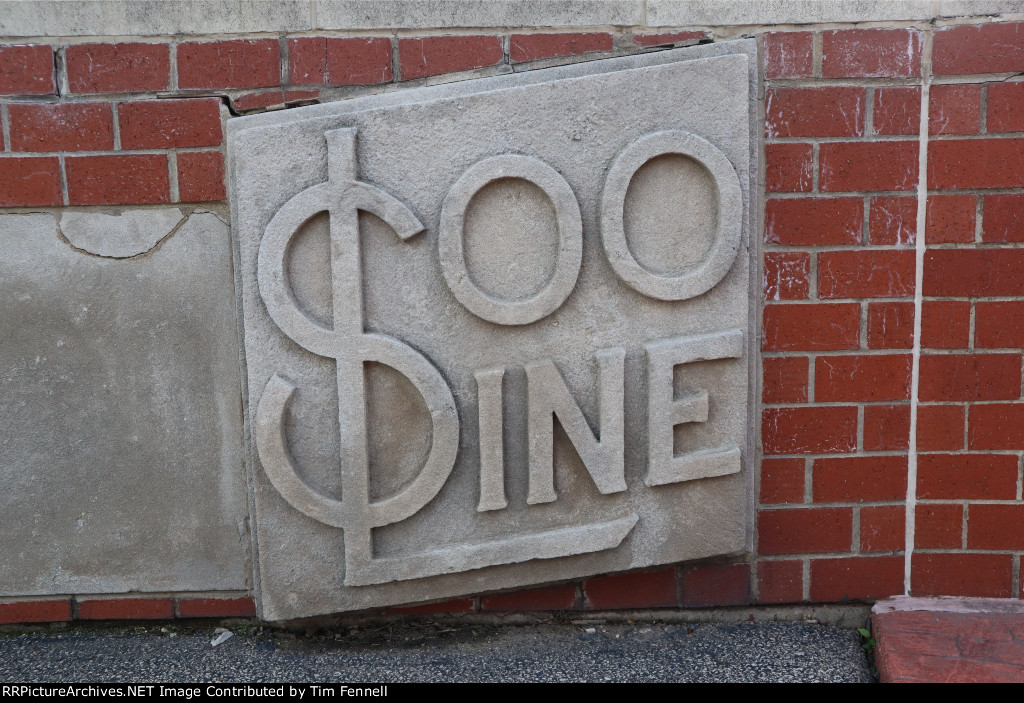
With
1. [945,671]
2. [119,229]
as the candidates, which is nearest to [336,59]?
[119,229]

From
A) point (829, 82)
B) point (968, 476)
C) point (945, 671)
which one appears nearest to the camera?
point (945, 671)

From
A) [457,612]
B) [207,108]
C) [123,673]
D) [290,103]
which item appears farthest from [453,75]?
[123,673]

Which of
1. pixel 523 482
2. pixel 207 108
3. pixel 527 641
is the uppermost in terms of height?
pixel 207 108

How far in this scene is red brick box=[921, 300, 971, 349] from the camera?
181cm

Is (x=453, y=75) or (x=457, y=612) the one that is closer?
(x=453, y=75)

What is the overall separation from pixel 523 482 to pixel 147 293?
95cm

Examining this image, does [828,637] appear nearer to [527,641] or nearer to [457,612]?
[527,641]

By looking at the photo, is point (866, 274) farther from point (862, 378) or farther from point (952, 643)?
point (952, 643)

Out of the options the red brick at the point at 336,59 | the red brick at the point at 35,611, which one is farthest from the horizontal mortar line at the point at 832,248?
the red brick at the point at 35,611

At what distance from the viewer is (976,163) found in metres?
1.77

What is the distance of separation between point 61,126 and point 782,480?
1807 millimetres

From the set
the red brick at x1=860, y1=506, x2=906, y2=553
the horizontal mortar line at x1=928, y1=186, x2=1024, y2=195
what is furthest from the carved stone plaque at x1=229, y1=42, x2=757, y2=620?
Result: the horizontal mortar line at x1=928, y1=186, x2=1024, y2=195

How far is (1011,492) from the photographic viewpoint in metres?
1.86

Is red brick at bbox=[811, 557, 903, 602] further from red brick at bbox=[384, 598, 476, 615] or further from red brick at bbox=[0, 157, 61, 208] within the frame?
red brick at bbox=[0, 157, 61, 208]
